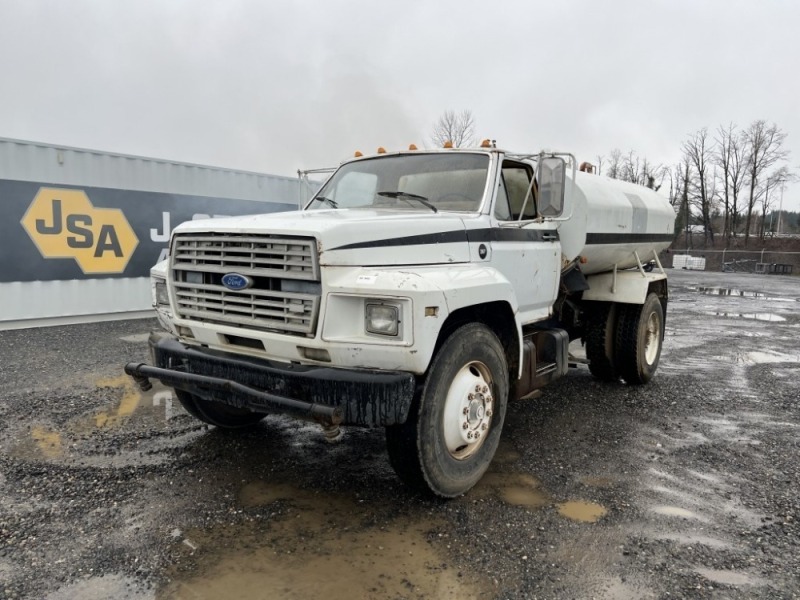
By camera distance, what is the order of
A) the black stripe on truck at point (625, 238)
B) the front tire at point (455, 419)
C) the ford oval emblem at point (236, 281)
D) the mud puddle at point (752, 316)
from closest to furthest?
the front tire at point (455, 419) < the ford oval emblem at point (236, 281) < the black stripe on truck at point (625, 238) < the mud puddle at point (752, 316)

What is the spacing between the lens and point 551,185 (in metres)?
4.43

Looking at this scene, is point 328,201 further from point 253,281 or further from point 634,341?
point 634,341

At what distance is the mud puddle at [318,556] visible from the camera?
9.24 ft

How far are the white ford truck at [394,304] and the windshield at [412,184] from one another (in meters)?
0.01

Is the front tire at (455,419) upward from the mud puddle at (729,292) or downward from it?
upward

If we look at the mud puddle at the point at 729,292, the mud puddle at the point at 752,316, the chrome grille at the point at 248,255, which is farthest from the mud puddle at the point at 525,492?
the mud puddle at the point at 729,292

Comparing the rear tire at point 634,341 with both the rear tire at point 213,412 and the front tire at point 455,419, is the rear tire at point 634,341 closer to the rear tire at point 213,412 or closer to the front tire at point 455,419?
the front tire at point 455,419

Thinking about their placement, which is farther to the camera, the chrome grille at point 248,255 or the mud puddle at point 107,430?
the mud puddle at point 107,430

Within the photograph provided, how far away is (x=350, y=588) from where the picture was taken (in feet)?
9.32

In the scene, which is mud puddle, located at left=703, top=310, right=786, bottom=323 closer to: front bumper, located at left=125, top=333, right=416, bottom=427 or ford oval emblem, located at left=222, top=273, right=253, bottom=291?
Result: front bumper, located at left=125, top=333, right=416, bottom=427

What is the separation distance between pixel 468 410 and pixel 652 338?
4.34 metres

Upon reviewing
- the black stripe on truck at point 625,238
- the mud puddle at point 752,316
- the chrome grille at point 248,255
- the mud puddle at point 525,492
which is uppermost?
the black stripe on truck at point 625,238

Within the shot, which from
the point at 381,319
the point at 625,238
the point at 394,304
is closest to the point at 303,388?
the point at 381,319

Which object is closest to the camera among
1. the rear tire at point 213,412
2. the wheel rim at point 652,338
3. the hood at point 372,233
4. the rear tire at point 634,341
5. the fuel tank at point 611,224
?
the hood at point 372,233
